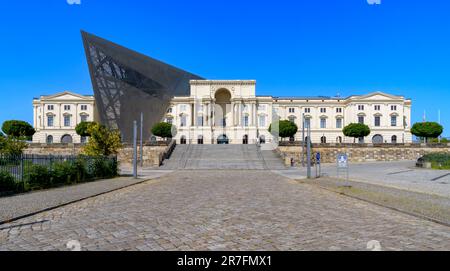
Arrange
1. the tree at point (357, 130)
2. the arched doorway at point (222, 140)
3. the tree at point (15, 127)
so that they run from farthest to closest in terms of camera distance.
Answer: the arched doorway at point (222, 140) < the tree at point (357, 130) < the tree at point (15, 127)

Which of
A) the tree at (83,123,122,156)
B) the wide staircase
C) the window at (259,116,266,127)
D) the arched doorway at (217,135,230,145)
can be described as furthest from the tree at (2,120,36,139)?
the tree at (83,123,122,156)

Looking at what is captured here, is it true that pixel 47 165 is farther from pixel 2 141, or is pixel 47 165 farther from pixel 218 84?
pixel 218 84

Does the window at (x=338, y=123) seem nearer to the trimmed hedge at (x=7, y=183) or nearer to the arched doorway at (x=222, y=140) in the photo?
the arched doorway at (x=222, y=140)

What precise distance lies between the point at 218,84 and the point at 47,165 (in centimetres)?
7080

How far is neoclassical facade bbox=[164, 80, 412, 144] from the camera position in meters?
84.1

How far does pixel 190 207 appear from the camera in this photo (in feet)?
34.4

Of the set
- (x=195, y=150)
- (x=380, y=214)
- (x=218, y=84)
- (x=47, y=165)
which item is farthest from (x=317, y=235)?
(x=218, y=84)

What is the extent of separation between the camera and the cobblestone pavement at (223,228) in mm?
5996

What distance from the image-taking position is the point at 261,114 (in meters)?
89.1

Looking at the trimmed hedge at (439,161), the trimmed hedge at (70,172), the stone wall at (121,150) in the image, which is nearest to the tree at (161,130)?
the stone wall at (121,150)

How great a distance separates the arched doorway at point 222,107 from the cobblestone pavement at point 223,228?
77678 millimetres

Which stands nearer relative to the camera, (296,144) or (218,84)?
(296,144)

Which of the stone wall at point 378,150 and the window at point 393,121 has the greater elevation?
the window at point 393,121

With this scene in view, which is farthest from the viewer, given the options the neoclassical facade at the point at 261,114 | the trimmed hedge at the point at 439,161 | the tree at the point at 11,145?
the neoclassical facade at the point at 261,114
